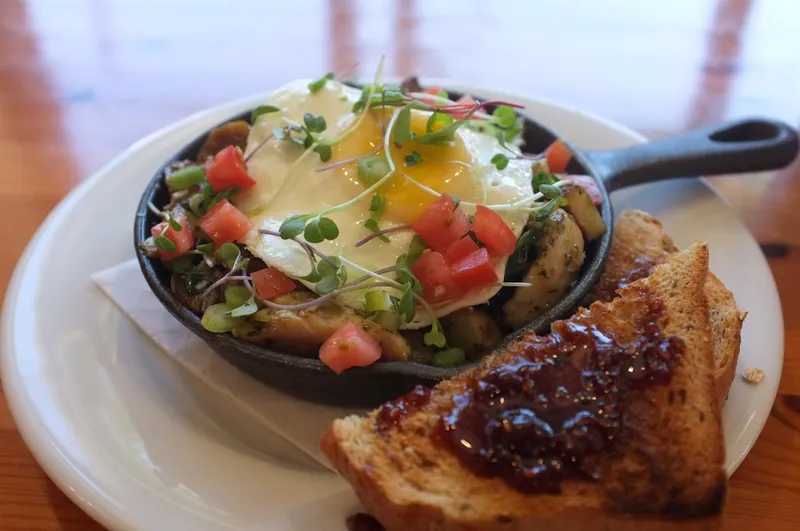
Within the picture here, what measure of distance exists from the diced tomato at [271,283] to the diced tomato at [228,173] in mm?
435

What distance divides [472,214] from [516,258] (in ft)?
0.72

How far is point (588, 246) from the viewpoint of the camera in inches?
94.1

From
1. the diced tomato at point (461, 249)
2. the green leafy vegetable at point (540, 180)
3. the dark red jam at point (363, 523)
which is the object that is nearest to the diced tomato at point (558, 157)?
the green leafy vegetable at point (540, 180)

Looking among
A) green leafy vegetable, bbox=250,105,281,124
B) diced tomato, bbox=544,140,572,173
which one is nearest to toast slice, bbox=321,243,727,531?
diced tomato, bbox=544,140,572,173

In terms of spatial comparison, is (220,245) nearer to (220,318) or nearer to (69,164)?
(220,318)

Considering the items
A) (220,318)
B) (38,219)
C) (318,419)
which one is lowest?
(318,419)

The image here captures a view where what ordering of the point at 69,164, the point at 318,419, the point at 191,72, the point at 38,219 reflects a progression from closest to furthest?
the point at 318,419 < the point at 38,219 < the point at 69,164 < the point at 191,72

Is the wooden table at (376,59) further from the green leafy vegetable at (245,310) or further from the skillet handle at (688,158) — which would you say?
the green leafy vegetable at (245,310)

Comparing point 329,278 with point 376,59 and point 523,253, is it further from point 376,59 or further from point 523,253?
point 376,59

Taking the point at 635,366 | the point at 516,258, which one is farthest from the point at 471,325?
the point at 635,366

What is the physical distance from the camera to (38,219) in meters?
3.06

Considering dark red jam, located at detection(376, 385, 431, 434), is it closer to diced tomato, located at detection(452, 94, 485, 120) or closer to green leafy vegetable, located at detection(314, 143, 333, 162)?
green leafy vegetable, located at detection(314, 143, 333, 162)

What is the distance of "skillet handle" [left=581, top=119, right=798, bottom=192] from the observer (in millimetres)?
2818

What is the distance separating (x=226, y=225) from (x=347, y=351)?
689mm
